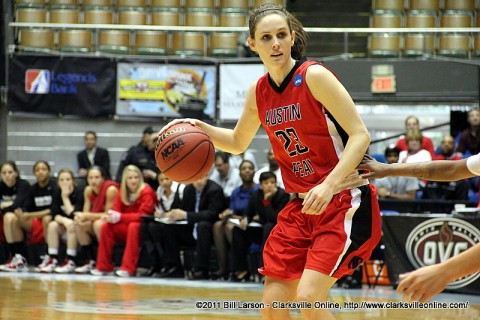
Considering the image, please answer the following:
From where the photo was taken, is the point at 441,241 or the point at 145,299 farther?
the point at 441,241

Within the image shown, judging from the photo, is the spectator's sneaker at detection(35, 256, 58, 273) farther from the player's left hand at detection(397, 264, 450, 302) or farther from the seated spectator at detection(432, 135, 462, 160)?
the player's left hand at detection(397, 264, 450, 302)

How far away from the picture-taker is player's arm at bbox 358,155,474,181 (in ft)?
9.46

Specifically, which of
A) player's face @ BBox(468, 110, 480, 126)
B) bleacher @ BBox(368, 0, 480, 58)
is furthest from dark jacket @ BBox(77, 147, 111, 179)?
player's face @ BBox(468, 110, 480, 126)

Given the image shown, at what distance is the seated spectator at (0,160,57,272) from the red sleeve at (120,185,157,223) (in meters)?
1.39

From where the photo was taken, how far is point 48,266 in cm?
1087

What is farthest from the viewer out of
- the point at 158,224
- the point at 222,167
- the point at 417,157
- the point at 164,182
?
the point at 222,167

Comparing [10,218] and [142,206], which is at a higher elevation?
[142,206]

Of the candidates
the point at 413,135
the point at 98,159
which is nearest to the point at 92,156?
the point at 98,159

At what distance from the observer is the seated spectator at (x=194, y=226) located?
392 inches

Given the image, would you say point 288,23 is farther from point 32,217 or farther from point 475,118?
point 32,217

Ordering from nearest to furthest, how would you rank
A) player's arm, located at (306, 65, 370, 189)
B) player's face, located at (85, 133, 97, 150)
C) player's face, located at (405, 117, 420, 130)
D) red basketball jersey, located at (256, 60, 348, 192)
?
player's arm, located at (306, 65, 370, 189)
red basketball jersey, located at (256, 60, 348, 192)
player's face, located at (405, 117, 420, 130)
player's face, located at (85, 133, 97, 150)

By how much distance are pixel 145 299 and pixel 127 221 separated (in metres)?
A: 2.87

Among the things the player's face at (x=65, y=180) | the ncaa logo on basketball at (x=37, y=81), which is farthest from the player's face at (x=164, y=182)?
the ncaa logo on basketball at (x=37, y=81)

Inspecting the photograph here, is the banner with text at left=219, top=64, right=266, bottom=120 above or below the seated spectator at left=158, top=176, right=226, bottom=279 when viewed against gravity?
above
